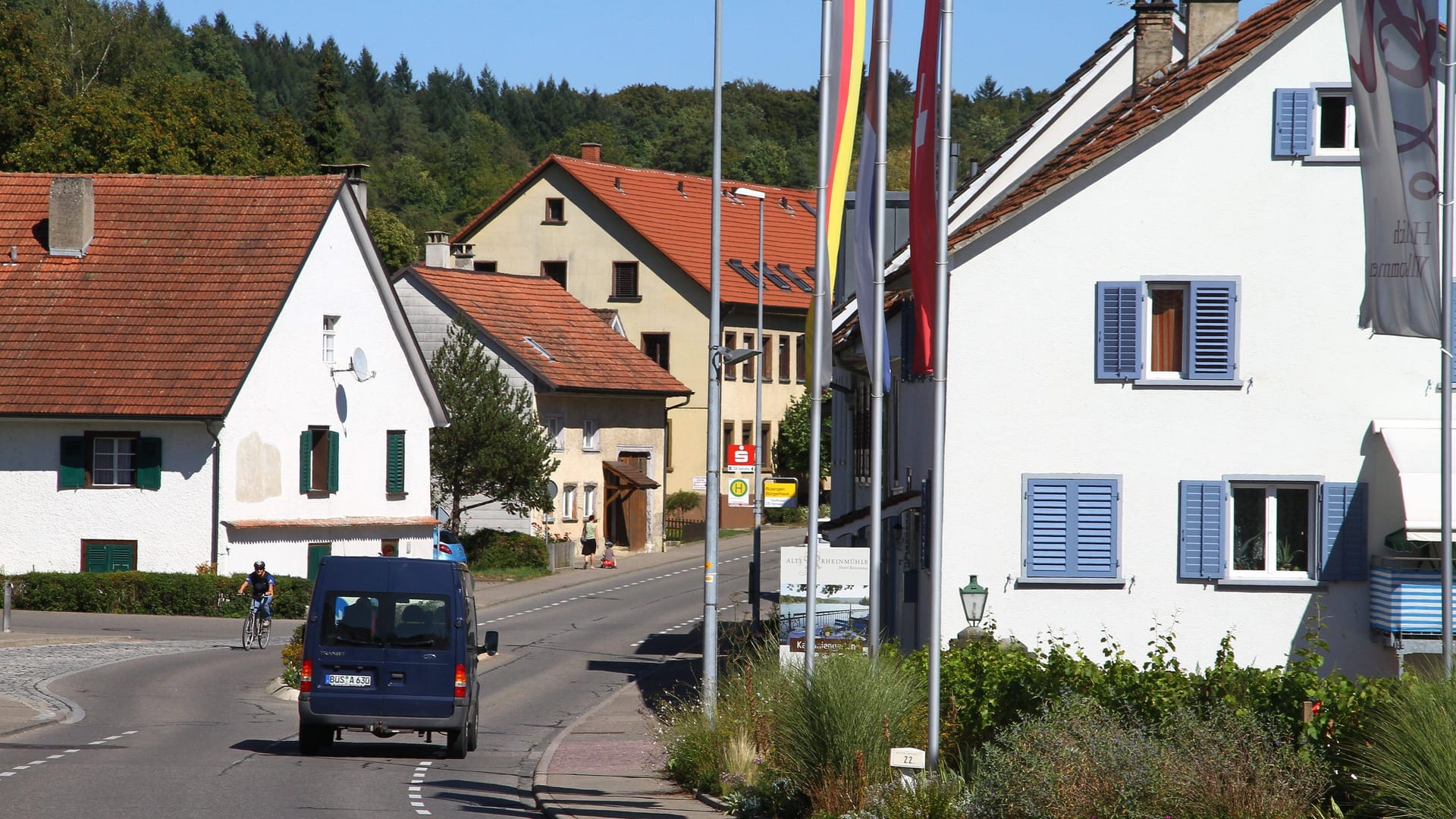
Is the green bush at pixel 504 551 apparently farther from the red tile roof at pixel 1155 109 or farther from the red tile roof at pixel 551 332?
the red tile roof at pixel 1155 109

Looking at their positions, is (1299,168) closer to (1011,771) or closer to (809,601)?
(809,601)

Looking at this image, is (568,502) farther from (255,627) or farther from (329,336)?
(255,627)

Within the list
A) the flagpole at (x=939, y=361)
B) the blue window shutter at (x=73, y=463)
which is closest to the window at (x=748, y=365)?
the blue window shutter at (x=73, y=463)

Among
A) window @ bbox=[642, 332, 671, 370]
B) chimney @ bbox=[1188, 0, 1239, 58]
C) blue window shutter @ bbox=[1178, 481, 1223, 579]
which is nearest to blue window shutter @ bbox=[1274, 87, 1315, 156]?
blue window shutter @ bbox=[1178, 481, 1223, 579]

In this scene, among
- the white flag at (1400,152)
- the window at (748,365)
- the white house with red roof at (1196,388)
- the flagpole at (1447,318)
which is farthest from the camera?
the window at (748,365)

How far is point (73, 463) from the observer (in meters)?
36.9

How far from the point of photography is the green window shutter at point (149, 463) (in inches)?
1452

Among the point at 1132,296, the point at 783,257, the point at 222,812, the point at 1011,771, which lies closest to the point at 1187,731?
the point at 1011,771

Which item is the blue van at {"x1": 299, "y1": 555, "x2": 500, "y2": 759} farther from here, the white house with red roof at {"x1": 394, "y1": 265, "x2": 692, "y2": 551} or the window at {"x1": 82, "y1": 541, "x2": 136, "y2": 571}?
the white house with red roof at {"x1": 394, "y1": 265, "x2": 692, "y2": 551}

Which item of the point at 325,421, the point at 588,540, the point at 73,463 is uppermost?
the point at 325,421

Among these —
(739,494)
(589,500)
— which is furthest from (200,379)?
(589,500)

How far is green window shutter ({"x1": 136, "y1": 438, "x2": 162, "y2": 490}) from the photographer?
36.9 meters

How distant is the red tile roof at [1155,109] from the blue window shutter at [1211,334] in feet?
7.02

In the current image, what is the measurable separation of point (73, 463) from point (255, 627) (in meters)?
8.42
